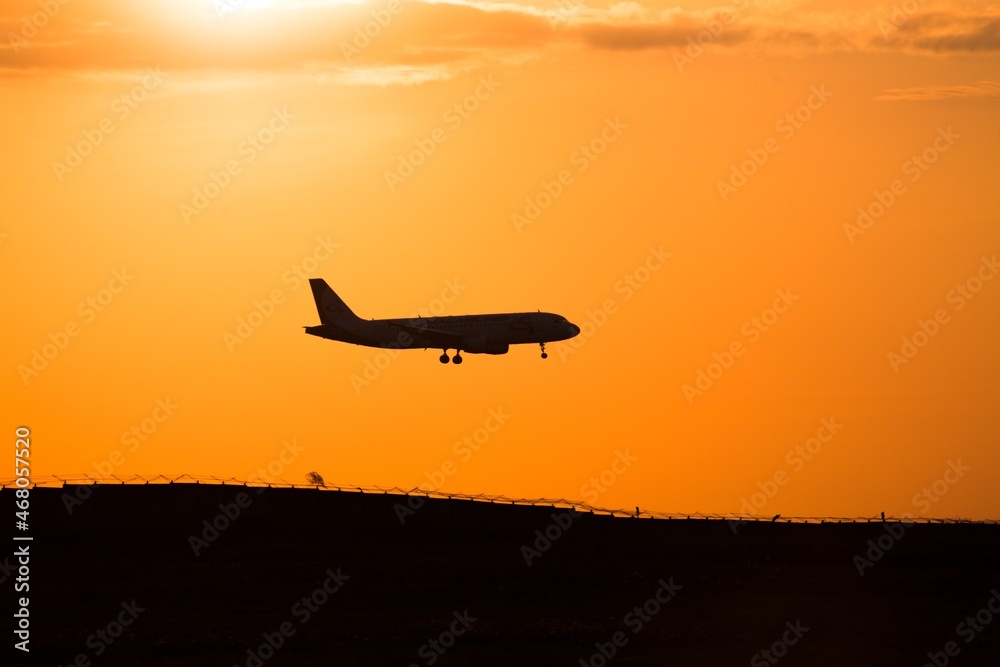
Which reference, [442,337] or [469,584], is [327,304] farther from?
[469,584]

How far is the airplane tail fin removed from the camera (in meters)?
142

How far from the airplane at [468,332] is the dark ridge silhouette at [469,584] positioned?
2596cm

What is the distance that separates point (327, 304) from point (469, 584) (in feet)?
231

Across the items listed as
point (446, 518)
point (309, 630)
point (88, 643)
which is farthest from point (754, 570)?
point (88, 643)

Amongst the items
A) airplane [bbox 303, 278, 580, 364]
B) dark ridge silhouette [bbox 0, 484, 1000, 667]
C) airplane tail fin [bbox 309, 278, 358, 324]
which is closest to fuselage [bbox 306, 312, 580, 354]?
airplane [bbox 303, 278, 580, 364]

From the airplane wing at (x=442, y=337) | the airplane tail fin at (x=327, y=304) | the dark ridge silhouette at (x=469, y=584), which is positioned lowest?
the airplane tail fin at (x=327, y=304)

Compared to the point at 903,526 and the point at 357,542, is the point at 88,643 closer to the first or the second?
the point at 357,542

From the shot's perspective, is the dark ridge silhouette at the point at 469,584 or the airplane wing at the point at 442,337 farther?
the airplane wing at the point at 442,337

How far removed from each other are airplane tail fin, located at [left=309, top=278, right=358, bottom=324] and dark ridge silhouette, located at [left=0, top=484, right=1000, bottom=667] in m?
48.0

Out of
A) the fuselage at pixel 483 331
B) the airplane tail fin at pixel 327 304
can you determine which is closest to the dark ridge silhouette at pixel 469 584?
the fuselage at pixel 483 331

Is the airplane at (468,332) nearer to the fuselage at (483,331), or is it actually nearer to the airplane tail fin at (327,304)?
the fuselage at (483,331)

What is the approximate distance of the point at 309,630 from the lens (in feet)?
213

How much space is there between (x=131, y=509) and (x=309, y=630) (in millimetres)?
32577

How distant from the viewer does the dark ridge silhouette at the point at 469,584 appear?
199 ft
